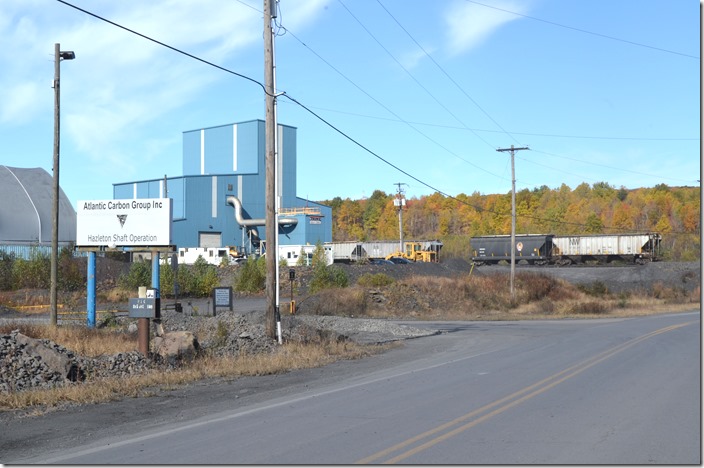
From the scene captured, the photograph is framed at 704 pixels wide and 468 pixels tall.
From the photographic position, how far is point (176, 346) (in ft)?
60.9

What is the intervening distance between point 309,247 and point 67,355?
5771 cm

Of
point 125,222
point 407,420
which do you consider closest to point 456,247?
point 125,222

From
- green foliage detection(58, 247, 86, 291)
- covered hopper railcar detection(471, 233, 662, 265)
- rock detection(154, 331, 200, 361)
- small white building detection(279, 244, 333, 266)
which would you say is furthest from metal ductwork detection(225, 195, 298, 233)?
rock detection(154, 331, 200, 361)

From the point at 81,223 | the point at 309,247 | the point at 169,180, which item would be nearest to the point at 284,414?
the point at 81,223

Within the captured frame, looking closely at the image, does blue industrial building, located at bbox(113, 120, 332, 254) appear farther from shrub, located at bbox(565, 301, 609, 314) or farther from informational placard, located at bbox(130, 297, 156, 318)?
informational placard, located at bbox(130, 297, 156, 318)

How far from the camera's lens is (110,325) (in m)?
27.2

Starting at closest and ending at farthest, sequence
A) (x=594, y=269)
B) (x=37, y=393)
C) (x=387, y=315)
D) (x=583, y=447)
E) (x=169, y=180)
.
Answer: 1. (x=583, y=447)
2. (x=37, y=393)
3. (x=387, y=315)
4. (x=594, y=269)
5. (x=169, y=180)

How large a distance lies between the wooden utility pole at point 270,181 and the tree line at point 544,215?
79022 millimetres

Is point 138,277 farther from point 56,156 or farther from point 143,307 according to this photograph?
point 143,307

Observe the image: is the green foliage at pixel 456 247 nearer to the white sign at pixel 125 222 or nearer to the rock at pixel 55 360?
the white sign at pixel 125 222

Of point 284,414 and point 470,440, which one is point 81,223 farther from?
point 470,440

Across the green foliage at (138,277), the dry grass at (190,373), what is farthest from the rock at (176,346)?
the green foliage at (138,277)

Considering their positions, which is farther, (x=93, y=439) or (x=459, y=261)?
(x=459, y=261)

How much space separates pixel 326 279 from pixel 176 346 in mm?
32578
